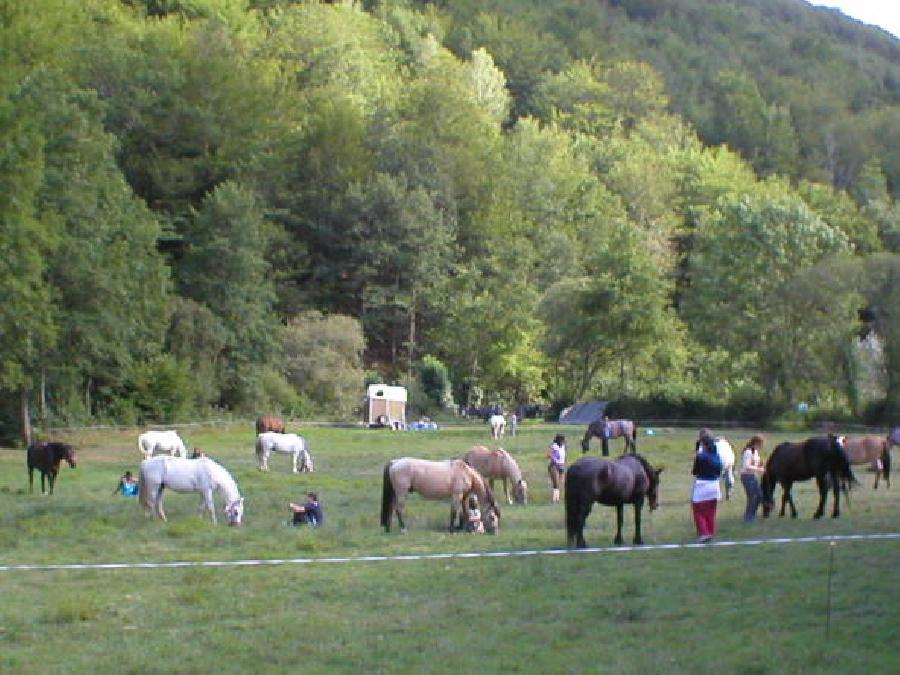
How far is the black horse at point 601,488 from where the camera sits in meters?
19.0

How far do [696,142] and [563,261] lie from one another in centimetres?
4631

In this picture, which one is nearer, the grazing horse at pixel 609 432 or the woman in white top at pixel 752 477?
the woman in white top at pixel 752 477

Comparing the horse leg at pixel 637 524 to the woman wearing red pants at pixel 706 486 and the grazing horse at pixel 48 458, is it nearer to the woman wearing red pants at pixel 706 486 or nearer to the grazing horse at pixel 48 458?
the woman wearing red pants at pixel 706 486

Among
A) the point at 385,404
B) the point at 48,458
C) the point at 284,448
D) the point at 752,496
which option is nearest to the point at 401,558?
the point at 752,496

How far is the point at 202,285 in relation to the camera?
7094cm

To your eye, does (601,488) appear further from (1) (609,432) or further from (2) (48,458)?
(1) (609,432)

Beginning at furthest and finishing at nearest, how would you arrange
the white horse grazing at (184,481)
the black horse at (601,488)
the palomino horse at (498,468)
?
the palomino horse at (498,468) < the white horse grazing at (184,481) < the black horse at (601,488)

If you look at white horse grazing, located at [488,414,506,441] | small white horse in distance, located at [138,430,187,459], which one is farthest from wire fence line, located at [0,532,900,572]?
white horse grazing, located at [488,414,506,441]

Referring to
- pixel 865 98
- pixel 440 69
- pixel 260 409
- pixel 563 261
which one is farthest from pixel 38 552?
pixel 865 98

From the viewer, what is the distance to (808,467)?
23.0 m

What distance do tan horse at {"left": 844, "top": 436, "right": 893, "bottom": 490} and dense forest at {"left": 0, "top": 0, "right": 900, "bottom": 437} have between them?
2611cm

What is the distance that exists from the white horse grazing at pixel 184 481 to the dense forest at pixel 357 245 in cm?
2164

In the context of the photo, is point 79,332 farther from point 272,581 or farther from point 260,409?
point 272,581

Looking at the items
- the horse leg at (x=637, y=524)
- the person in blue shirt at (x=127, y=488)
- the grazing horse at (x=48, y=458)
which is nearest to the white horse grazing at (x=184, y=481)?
the person in blue shirt at (x=127, y=488)
